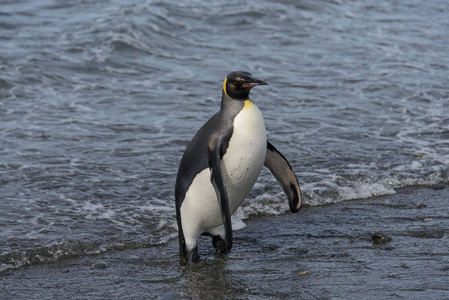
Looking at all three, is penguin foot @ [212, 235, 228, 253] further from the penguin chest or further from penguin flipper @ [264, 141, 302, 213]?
penguin flipper @ [264, 141, 302, 213]

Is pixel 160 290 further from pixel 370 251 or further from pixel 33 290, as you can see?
pixel 370 251

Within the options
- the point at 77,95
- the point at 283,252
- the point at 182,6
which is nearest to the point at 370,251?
the point at 283,252

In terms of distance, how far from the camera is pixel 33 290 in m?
4.20

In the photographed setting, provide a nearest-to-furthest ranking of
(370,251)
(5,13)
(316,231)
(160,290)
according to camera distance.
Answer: (160,290) < (370,251) < (316,231) < (5,13)

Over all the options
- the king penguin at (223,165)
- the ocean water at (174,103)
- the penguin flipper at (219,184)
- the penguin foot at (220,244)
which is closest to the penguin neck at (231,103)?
the king penguin at (223,165)

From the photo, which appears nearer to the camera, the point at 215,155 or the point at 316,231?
the point at 215,155

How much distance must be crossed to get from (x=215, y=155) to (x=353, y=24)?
34.5 ft

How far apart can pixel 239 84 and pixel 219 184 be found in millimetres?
653

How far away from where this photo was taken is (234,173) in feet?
14.9

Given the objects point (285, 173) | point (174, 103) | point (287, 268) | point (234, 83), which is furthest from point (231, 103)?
point (174, 103)

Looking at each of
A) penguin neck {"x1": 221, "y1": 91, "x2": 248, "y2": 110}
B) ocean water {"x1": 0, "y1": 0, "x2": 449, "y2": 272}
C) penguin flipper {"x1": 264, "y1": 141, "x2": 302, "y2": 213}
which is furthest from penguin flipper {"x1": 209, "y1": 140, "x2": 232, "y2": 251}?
ocean water {"x1": 0, "y1": 0, "x2": 449, "y2": 272}

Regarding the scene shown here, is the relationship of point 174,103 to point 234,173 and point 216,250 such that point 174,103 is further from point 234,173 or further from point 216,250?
point 234,173

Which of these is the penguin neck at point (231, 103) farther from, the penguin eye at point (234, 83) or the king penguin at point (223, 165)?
the penguin eye at point (234, 83)

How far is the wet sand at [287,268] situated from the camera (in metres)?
4.03
